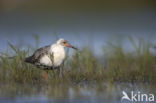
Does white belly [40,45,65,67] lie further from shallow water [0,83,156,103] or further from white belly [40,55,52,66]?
shallow water [0,83,156,103]

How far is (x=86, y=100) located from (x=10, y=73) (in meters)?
2.55

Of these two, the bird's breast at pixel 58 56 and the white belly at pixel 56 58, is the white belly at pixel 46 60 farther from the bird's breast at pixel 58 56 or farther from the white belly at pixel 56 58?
the bird's breast at pixel 58 56

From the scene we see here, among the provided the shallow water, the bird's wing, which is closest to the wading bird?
the bird's wing

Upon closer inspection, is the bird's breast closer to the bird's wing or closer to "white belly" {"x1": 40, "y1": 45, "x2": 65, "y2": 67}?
"white belly" {"x1": 40, "y1": 45, "x2": 65, "y2": 67}

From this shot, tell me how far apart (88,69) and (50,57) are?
3.03 feet

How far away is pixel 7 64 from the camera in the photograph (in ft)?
27.9

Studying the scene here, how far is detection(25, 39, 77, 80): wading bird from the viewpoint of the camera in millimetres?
8531

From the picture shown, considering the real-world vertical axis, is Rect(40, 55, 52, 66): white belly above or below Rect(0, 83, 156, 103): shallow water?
above

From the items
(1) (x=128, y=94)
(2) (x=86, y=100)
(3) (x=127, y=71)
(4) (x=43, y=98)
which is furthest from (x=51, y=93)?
(3) (x=127, y=71)

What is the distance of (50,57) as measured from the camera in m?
8.42

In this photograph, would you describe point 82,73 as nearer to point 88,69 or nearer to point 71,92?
point 88,69

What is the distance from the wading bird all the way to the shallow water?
33.5 inches

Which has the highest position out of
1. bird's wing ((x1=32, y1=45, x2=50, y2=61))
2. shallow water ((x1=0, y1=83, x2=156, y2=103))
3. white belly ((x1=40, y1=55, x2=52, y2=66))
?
bird's wing ((x1=32, y1=45, x2=50, y2=61))

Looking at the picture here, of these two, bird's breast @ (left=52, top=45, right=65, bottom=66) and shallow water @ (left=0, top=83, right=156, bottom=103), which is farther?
bird's breast @ (left=52, top=45, right=65, bottom=66)
